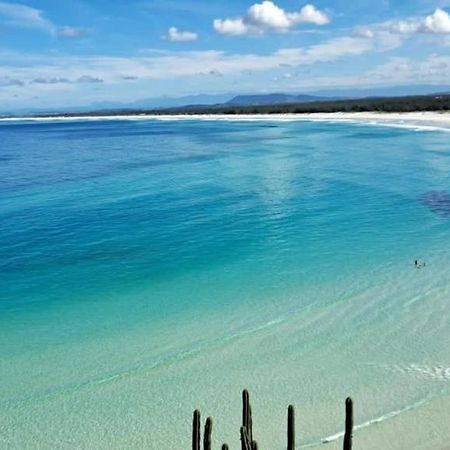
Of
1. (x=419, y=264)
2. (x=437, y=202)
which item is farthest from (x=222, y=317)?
(x=437, y=202)

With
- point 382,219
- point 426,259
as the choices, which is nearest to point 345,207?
point 382,219

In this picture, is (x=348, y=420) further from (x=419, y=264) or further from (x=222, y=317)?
(x=419, y=264)

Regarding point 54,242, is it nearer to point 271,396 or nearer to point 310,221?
point 310,221

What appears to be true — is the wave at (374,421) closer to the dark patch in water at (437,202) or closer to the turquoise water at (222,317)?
the turquoise water at (222,317)

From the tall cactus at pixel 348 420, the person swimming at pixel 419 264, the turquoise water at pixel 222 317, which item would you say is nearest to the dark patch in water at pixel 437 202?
the turquoise water at pixel 222 317

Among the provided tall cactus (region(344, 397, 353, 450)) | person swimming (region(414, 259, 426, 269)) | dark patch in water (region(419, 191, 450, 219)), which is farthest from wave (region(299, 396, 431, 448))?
dark patch in water (region(419, 191, 450, 219))

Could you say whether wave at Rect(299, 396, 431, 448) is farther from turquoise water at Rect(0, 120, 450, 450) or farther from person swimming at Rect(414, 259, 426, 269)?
person swimming at Rect(414, 259, 426, 269)
